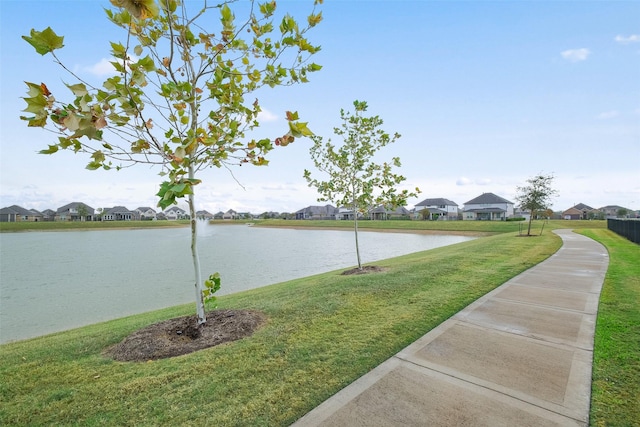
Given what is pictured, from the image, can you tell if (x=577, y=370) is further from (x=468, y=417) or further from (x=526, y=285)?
(x=526, y=285)

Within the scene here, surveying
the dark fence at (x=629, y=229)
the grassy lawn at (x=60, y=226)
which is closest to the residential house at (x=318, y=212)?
the grassy lawn at (x=60, y=226)

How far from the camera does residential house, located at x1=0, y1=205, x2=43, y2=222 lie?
91.1 m

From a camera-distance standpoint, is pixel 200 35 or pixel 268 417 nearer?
pixel 268 417

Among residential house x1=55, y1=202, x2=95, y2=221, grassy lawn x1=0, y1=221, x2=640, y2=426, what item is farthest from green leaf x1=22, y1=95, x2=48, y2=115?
residential house x1=55, y1=202, x2=95, y2=221

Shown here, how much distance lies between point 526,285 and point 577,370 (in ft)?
13.8

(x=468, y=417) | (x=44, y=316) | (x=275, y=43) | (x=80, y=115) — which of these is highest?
(x=275, y=43)

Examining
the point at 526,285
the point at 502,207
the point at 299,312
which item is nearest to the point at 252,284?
the point at 299,312

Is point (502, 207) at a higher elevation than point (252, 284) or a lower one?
higher

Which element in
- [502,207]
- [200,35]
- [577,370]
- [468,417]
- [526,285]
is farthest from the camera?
[502,207]

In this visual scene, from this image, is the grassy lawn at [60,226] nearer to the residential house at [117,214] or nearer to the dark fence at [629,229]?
the residential house at [117,214]

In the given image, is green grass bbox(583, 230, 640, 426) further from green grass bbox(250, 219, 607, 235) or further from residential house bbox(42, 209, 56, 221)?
residential house bbox(42, 209, 56, 221)

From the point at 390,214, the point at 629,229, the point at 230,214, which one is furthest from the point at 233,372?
the point at 230,214

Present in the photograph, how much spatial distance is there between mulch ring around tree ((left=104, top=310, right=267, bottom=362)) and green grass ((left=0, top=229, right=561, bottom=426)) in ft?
0.76

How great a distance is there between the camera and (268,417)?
2689 mm
